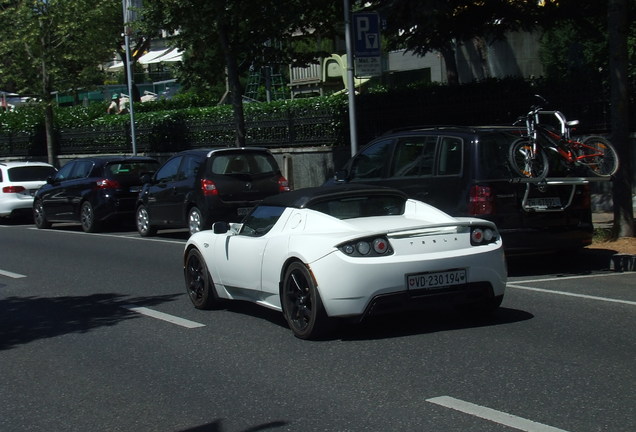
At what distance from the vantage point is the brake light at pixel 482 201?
36.7 ft

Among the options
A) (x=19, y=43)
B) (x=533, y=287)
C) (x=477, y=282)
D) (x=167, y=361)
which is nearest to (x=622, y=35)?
(x=533, y=287)

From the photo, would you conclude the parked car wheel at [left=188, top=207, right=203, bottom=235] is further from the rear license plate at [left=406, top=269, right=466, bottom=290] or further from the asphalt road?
the rear license plate at [left=406, top=269, right=466, bottom=290]

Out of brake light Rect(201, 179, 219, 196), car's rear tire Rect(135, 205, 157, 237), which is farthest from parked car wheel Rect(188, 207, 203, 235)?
car's rear tire Rect(135, 205, 157, 237)

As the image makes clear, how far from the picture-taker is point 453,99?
827 inches

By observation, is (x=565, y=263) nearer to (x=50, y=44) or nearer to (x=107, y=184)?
(x=107, y=184)

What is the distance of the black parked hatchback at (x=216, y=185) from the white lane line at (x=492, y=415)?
11.4 metres

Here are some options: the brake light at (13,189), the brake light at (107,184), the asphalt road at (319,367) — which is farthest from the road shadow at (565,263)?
the brake light at (13,189)

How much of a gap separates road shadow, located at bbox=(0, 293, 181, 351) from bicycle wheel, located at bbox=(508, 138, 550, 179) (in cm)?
421

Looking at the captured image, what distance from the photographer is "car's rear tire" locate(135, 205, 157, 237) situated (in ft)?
63.1

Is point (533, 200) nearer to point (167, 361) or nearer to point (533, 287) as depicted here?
point (533, 287)

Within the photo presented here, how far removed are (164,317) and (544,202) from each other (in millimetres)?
4686

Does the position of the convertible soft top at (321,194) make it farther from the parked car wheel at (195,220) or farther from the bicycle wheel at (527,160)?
the parked car wheel at (195,220)

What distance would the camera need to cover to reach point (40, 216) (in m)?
22.9

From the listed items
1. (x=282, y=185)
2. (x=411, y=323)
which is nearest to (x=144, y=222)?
(x=282, y=185)
